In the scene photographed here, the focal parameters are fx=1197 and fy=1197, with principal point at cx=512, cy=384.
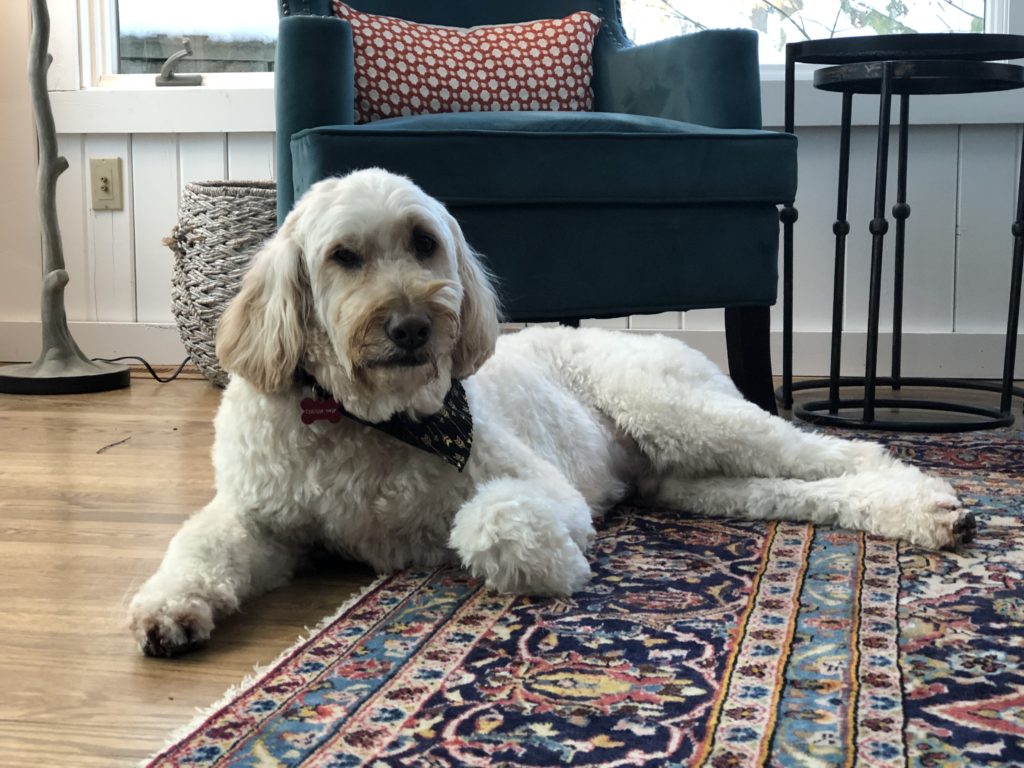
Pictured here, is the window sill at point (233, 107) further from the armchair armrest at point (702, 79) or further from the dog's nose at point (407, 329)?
the dog's nose at point (407, 329)

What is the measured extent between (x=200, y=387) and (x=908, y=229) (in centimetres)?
245

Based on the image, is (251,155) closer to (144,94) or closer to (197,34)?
(144,94)

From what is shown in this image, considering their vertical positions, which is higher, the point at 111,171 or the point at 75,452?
the point at 111,171

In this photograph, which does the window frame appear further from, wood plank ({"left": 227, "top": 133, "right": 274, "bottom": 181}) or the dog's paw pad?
the dog's paw pad

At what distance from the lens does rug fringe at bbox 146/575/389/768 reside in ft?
3.84

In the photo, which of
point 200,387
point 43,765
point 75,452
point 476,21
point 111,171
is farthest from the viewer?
point 111,171

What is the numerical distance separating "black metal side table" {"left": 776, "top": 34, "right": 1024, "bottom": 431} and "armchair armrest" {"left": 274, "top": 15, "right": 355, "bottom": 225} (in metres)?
1.28

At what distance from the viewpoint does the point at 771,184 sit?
9.48 feet

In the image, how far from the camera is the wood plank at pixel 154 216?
4359 millimetres

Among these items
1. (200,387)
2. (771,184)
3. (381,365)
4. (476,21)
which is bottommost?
(200,387)

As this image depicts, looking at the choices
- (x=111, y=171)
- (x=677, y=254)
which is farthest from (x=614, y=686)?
(x=111, y=171)

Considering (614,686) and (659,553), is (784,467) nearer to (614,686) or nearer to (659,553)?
(659,553)

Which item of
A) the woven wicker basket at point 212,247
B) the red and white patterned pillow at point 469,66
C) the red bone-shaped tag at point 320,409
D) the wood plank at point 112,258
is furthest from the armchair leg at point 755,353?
the wood plank at point 112,258

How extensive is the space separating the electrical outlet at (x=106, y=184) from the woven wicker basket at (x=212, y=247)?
0.67 m
